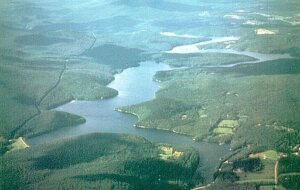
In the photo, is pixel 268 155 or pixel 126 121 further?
pixel 126 121

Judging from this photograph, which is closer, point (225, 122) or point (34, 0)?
point (225, 122)

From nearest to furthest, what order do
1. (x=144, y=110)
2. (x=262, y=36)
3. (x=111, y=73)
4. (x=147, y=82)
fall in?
(x=144, y=110), (x=147, y=82), (x=111, y=73), (x=262, y=36)

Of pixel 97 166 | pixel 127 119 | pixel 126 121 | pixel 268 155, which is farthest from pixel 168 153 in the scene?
pixel 127 119

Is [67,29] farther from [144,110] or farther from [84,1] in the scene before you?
[144,110]

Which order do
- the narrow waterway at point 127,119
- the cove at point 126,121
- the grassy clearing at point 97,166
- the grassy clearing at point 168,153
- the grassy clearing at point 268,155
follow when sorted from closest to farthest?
the grassy clearing at point 97,166
the grassy clearing at point 268,155
the grassy clearing at point 168,153
the cove at point 126,121
the narrow waterway at point 127,119

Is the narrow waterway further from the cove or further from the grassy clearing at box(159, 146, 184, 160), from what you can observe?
the grassy clearing at box(159, 146, 184, 160)

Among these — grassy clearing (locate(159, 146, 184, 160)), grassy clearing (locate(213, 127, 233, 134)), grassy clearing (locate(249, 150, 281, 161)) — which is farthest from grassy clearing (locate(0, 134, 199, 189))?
grassy clearing (locate(213, 127, 233, 134))

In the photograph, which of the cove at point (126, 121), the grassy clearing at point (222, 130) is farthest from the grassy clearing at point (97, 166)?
the grassy clearing at point (222, 130)

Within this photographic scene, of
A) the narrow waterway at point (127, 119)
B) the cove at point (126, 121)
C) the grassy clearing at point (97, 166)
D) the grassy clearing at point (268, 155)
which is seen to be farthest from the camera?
the narrow waterway at point (127, 119)

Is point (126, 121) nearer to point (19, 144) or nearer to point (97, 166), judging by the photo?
point (19, 144)

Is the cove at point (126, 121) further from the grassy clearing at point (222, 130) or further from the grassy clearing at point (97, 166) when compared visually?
the grassy clearing at point (222, 130)

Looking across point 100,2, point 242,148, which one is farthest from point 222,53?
point 100,2
